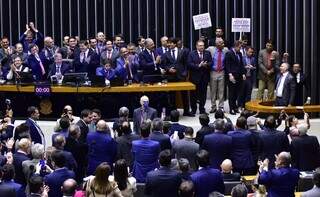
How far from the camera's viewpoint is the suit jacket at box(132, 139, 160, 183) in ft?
48.2

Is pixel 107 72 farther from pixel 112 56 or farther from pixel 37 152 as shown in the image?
pixel 37 152

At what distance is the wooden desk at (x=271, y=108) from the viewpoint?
2142 cm

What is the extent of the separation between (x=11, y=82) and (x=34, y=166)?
9.03 m

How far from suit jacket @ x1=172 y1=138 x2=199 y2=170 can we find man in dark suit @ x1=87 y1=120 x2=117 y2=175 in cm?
116

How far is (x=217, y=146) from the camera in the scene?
15.1 metres

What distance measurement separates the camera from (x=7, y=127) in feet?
53.7

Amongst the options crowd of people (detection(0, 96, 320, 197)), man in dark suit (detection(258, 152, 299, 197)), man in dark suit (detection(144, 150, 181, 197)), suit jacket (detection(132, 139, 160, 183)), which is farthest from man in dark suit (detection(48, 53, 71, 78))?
man in dark suit (detection(258, 152, 299, 197))

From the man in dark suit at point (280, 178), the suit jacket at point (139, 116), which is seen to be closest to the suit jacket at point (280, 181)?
the man in dark suit at point (280, 178)

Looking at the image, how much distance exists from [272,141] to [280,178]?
230cm

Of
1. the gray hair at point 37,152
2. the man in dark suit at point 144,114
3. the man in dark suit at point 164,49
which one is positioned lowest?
the gray hair at point 37,152

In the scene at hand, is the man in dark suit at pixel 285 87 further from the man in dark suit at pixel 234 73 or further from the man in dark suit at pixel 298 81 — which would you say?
the man in dark suit at pixel 234 73

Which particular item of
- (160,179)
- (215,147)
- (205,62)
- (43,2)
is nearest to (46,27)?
(43,2)

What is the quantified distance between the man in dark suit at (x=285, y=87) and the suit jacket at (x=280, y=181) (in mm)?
8275

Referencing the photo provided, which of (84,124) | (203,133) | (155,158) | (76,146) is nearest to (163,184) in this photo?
(155,158)
